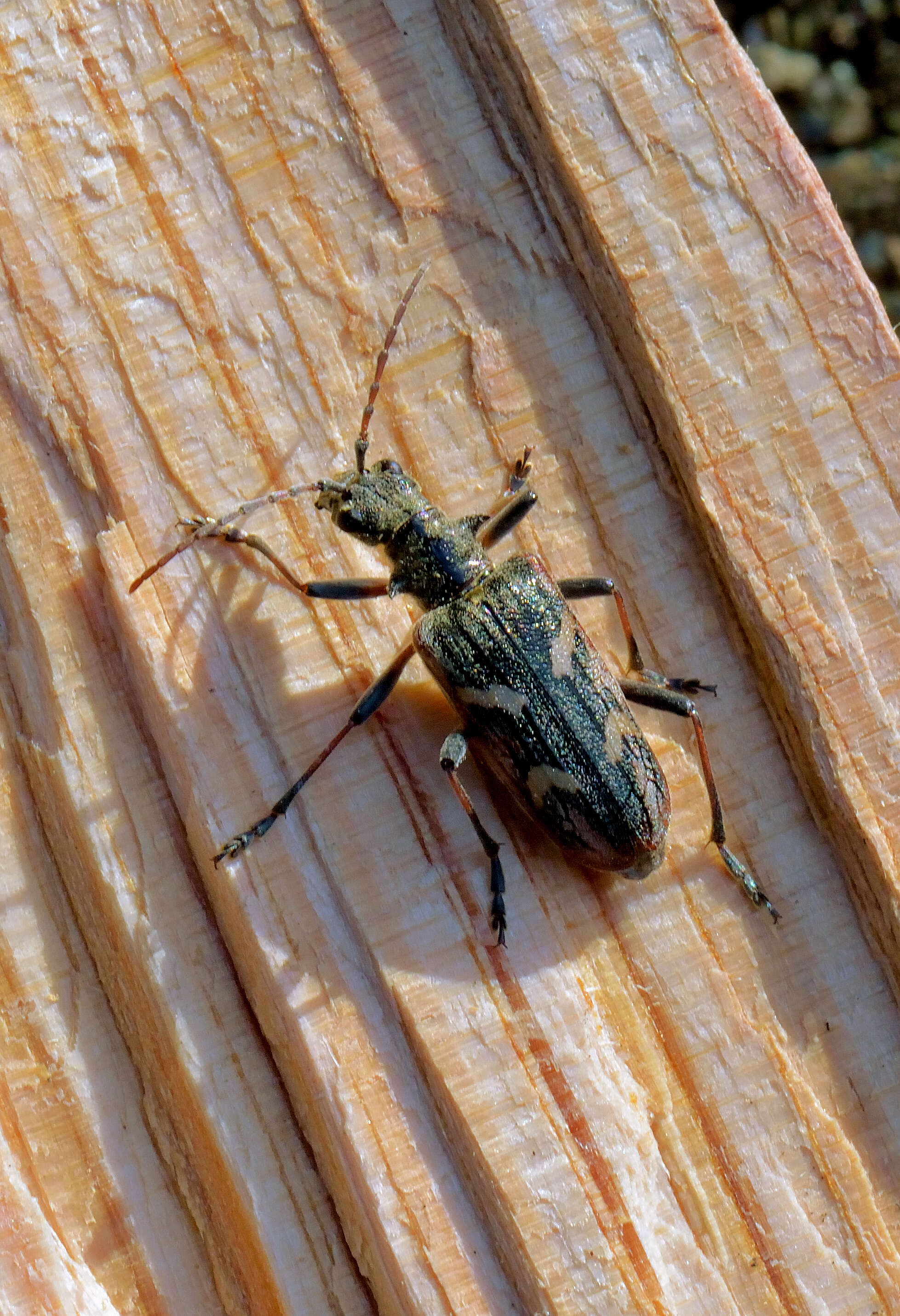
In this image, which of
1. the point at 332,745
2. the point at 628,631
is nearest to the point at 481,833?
the point at 332,745

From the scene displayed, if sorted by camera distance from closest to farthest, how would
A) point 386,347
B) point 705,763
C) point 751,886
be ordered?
point 751,886 → point 705,763 → point 386,347

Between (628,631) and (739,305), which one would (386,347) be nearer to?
(739,305)

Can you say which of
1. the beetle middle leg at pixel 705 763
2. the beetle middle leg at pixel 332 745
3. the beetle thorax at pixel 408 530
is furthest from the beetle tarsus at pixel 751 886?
A: the beetle thorax at pixel 408 530

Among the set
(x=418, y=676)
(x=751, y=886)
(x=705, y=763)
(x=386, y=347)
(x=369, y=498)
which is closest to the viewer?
(x=751, y=886)

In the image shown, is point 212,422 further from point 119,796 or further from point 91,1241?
point 91,1241

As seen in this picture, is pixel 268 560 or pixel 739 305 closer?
pixel 739 305

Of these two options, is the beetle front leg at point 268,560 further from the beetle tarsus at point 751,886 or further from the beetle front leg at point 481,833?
the beetle tarsus at point 751,886

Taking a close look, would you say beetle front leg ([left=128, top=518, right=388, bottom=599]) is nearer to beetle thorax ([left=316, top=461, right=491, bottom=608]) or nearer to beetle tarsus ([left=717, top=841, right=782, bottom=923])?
beetle thorax ([left=316, top=461, right=491, bottom=608])

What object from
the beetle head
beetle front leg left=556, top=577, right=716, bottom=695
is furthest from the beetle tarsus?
the beetle head
